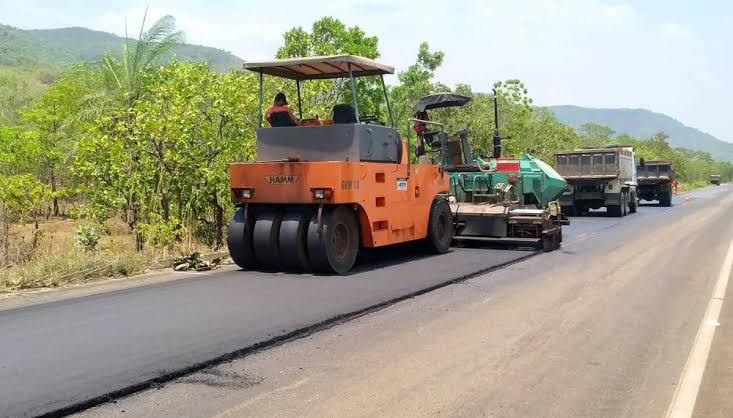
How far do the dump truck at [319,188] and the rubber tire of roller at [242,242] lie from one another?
1 cm

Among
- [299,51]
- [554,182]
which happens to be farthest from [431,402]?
[299,51]

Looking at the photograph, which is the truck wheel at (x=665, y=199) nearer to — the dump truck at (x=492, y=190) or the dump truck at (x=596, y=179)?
the dump truck at (x=596, y=179)

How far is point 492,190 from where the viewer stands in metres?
14.9

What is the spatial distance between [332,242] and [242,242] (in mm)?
1413

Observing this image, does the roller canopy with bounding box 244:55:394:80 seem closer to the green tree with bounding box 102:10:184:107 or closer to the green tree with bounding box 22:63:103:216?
the green tree with bounding box 102:10:184:107

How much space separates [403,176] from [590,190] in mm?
16211

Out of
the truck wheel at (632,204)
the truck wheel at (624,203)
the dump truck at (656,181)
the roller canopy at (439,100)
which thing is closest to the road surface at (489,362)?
the roller canopy at (439,100)

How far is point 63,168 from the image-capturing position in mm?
24344

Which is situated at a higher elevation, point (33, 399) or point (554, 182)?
point (554, 182)

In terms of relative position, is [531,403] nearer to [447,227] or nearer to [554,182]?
[447,227]

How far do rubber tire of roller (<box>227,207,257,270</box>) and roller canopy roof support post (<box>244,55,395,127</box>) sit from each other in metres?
1.70

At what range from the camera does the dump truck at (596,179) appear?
2495 centimetres

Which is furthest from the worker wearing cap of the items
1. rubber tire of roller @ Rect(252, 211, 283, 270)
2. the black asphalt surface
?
the black asphalt surface

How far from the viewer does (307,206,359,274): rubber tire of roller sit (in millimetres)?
9664
